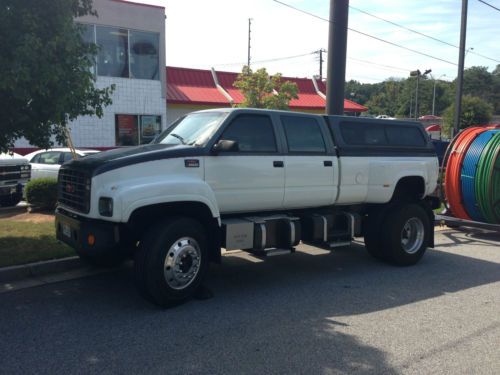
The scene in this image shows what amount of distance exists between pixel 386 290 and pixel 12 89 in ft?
16.9

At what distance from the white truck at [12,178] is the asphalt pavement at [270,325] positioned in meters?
5.80

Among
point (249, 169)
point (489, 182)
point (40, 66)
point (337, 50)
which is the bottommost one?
point (489, 182)

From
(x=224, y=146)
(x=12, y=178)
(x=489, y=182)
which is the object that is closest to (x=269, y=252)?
(x=224, y=146)

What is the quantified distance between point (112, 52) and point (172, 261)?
18531 mm

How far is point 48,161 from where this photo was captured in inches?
564

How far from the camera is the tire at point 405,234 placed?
7542mm

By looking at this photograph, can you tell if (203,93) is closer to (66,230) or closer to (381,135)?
(381,135)

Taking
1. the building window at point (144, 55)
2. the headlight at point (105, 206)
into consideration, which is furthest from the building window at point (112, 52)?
the headlight at point (105, 206)

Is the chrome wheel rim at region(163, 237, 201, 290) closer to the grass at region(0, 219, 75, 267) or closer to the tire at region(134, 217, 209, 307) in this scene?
the tire at region(134, 217, 209, 307)

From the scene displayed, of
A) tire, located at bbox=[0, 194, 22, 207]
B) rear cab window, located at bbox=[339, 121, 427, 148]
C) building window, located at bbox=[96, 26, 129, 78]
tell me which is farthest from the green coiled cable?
building window, located at bbox=[96, 26, 129, 78]

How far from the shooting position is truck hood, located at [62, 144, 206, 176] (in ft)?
17.4

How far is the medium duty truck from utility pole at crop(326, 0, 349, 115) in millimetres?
3542

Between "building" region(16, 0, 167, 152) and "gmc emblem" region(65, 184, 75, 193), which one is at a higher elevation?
"building" region(16, 0, 167, 152)

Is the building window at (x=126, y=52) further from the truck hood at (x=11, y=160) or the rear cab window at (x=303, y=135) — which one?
the rear cab window at (x=303, y=135)
